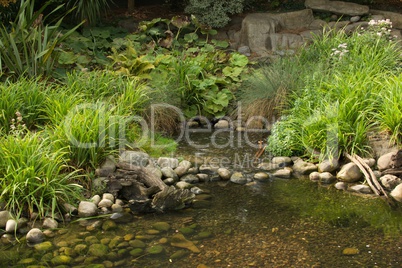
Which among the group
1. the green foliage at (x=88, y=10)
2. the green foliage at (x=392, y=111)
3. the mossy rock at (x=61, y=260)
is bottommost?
the mossy rock at (x=61, y=260)

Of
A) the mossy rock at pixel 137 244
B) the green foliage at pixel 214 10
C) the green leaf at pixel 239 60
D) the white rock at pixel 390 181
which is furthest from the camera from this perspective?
the green foliage at pixel 214 10

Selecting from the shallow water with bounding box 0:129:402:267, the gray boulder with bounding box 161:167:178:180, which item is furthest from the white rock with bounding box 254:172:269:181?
the gray boulder with bounding box 161:167:178:180

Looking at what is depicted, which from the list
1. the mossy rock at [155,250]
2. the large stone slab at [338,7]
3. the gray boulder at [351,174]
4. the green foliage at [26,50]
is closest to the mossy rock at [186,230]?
the mossy rock at [155,250]

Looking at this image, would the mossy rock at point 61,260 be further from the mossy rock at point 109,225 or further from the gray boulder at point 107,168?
the gray boulder at point 107,168

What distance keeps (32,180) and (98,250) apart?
114 cm

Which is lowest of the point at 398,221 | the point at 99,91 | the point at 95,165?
the point at 398,221

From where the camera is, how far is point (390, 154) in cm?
691

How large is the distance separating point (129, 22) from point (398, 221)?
8.24m

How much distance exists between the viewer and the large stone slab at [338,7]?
1195 centimetres

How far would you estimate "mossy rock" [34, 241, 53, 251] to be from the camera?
16.8 ft

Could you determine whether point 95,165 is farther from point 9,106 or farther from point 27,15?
point 27,15

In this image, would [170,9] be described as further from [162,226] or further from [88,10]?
[162,226]

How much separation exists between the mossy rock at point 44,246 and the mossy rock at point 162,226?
1040 millimetres

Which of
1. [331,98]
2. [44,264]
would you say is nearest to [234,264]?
[44,264]
